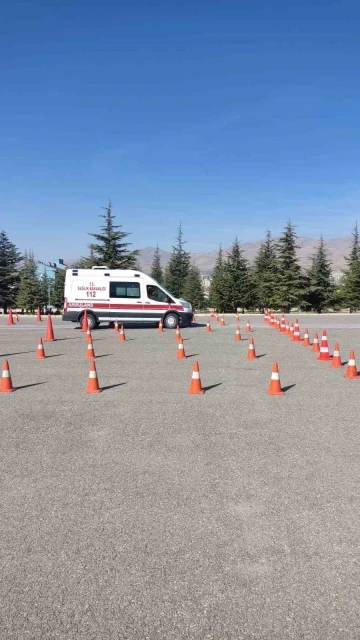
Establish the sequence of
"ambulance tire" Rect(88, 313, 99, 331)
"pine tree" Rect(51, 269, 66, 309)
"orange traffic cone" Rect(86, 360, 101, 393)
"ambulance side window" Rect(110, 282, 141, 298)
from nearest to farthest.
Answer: "orange traffic cone" Rect(86, 360, 101, 393) → "ambulance side window" Rect(110, 282, 141, 298) → "ambulance tire" Rect(88, 313, 99, 331) → "pine tree" Rect(51, 269, 66, 309)

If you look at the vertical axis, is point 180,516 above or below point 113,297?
below

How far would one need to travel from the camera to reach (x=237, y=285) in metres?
56.1

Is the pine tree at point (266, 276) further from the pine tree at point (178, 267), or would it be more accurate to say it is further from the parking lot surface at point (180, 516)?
the parking lot surface at point (180, 516)

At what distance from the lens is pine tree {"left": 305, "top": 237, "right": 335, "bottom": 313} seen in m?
57.7

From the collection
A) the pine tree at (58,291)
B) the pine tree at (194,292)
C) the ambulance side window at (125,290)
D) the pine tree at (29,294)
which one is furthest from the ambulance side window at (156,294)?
the pine tree at (58,291)

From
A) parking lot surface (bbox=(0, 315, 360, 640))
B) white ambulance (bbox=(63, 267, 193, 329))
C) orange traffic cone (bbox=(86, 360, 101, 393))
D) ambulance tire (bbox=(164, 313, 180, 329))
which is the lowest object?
parking lot surface (bbox=(0, 315, 360, 640))

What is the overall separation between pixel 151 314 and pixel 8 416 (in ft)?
49.9

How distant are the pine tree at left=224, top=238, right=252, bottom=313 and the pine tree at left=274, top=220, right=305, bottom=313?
344 centimetres

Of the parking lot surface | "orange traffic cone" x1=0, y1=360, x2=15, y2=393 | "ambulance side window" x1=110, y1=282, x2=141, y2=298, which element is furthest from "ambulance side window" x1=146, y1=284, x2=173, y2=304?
the parking lot surface

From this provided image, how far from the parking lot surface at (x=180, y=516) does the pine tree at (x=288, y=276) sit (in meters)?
45.7

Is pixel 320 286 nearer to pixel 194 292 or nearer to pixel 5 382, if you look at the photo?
pixel 194 292

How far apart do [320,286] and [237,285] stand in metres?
9.65

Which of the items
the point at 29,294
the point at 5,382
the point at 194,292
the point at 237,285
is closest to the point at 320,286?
the point at 237,285

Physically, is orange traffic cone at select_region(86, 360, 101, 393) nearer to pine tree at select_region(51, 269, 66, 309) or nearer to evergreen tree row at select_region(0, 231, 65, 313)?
evergreen tree row at select_region(0, 231, 65, 313)
